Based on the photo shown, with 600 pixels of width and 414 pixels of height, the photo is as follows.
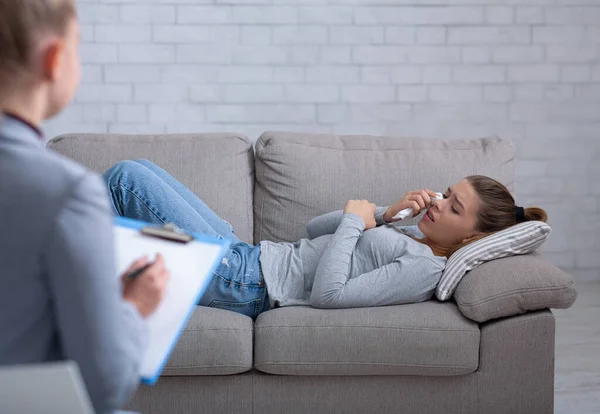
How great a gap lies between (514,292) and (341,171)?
0.82 m

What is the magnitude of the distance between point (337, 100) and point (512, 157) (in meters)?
1.32

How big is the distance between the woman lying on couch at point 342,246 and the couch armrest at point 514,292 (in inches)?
5.9

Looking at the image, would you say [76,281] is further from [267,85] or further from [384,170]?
[267,85]

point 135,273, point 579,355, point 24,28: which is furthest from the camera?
Result: point 579,355

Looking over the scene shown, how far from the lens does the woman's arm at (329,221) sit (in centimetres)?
277

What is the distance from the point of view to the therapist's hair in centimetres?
85

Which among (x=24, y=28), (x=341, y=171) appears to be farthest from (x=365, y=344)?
(x=24, y=28)

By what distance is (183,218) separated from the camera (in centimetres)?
251

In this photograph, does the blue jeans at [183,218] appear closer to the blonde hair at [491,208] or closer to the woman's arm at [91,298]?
the blonde hair at [491,208]

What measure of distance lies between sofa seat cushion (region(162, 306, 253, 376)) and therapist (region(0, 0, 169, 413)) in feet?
4.67

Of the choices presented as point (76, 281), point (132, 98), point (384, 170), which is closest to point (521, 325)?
point (384, 170)

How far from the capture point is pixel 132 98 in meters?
4.11

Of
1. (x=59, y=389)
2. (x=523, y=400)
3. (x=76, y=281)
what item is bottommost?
(x=523, y=400)

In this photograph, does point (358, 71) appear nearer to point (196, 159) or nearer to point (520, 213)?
point (196, 159)
